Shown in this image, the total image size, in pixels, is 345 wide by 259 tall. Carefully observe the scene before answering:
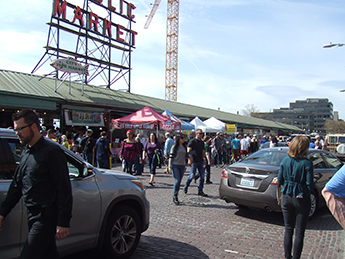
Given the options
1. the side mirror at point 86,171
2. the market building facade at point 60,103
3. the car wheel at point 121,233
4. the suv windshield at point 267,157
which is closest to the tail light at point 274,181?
the suv windshield at point 267,157

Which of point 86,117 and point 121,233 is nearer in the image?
point 121,233

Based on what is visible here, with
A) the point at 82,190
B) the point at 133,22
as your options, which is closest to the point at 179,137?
the point at 82,190

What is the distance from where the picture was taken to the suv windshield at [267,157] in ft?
20.8

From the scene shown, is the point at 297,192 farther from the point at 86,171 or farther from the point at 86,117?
the point at 86,117

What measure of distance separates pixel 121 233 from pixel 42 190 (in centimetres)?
181

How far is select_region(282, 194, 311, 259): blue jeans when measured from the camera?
380cm

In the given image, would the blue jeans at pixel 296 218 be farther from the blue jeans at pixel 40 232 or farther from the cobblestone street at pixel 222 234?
the blue jeans at pixel 40 232

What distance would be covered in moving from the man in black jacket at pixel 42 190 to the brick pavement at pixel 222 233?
207 centimetres

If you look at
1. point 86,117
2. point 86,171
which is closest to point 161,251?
point 86,171

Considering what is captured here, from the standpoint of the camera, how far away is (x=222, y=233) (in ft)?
17.4

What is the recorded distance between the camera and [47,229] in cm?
247

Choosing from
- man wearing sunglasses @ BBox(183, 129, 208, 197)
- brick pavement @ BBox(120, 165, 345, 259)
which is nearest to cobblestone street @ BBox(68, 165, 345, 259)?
brick pavement @ BBox(120, 165, 345, 259)

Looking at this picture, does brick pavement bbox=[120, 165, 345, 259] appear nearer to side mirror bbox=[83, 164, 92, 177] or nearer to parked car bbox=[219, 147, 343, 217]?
parked car bbox=[219, 147, 343, 217]

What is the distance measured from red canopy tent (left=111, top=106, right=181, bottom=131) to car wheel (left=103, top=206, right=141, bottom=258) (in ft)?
37.3
